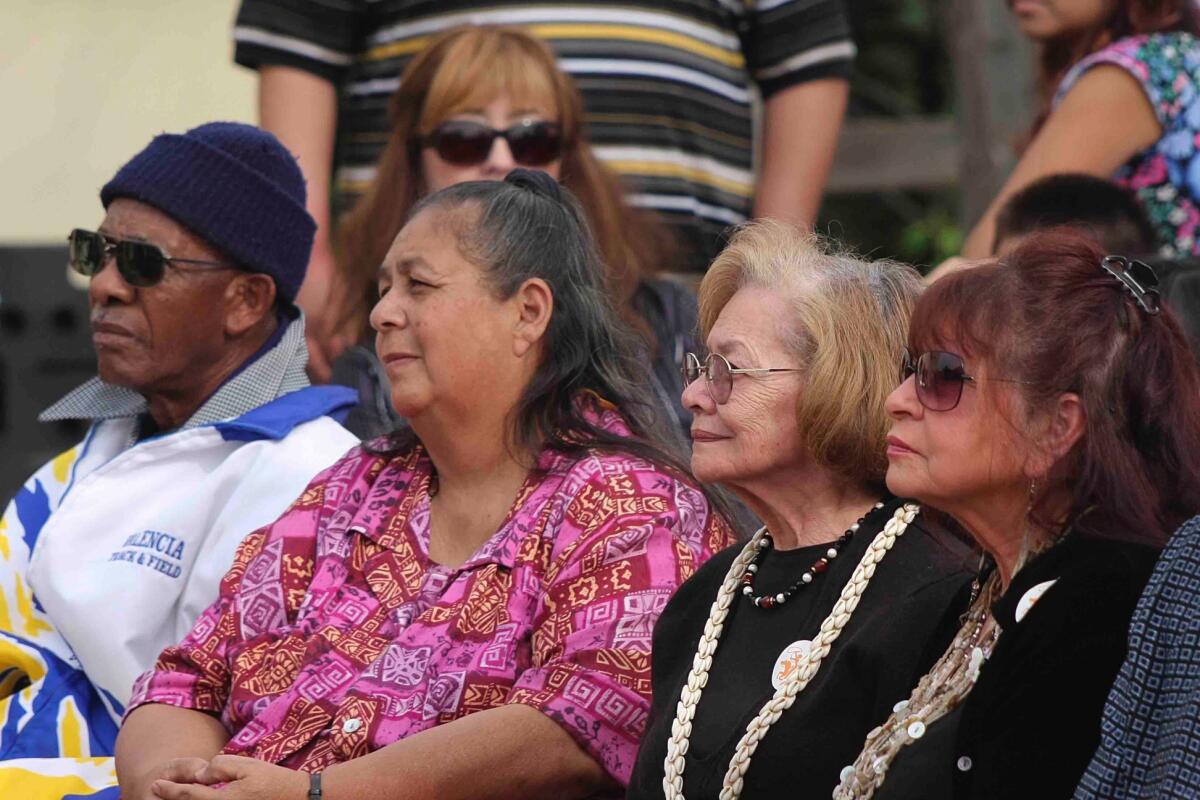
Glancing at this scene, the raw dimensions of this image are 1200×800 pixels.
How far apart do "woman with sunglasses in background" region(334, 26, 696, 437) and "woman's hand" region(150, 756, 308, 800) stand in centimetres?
124

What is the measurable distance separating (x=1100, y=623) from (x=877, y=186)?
19.1 feet

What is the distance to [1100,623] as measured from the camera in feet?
7.77

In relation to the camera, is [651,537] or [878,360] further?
[651,537]

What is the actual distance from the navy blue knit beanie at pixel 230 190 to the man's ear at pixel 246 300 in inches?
0.9

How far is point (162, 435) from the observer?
4.14 metres

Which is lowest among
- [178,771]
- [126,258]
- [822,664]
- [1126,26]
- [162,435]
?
[178,771]

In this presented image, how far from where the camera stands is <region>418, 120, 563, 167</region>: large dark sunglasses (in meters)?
4.36

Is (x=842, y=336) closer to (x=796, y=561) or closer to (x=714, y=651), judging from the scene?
(x=796, y=561)

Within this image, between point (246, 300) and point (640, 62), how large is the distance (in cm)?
115

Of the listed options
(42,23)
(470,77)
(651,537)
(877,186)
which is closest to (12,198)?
(42,23)

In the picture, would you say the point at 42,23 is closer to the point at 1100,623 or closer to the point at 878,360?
the point at 878,360

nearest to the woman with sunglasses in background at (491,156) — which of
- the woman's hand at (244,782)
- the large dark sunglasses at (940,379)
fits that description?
the woman's hand at (244,782)

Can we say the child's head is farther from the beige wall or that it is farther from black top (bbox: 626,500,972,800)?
the beige wall

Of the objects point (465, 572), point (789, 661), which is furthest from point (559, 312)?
point (789, 661)
